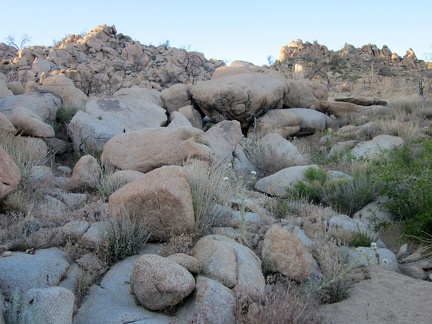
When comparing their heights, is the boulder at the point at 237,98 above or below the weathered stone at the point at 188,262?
above

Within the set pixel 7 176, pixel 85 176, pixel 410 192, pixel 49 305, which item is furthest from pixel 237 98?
pixel 49 305

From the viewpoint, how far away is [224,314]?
144 inches

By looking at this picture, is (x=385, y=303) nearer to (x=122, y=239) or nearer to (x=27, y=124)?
(x=122, y=239)

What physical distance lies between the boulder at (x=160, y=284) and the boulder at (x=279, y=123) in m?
8.24

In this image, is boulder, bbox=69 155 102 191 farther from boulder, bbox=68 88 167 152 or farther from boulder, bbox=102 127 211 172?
boulder, bbox=68 88 167 152

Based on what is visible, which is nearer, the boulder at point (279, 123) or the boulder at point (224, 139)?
the boulder at point (224, 139)

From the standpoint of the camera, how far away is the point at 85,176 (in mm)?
6609

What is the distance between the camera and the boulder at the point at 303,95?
45.3 feet

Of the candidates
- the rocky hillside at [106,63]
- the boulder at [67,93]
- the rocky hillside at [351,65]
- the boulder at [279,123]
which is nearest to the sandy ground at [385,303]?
the boulder at [279,123]

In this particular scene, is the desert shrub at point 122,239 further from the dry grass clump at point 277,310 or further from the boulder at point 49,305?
the dry grass clump at point 277,310

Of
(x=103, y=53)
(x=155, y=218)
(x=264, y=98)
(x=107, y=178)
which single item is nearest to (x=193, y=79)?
(x=103, y=53)

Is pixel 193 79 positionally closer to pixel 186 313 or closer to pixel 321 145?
pixel 321 145

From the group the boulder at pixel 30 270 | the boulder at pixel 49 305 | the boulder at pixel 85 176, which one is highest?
the boulder at pixel 85 176

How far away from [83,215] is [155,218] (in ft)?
3.35
